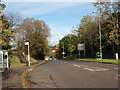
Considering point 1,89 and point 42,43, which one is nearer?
point 1,89

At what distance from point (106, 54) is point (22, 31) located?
1098 inches

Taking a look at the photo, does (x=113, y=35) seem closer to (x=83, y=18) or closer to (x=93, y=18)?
(x=93, y=18)

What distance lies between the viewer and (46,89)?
8141 mm

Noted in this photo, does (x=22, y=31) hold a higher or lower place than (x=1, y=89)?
higher

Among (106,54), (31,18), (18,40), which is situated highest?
(31,18)

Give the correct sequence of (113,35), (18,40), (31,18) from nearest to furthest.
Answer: (113,35)
(18,40)
(31,18)

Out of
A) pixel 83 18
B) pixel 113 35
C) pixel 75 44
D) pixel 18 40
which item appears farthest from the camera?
pixel 75 44

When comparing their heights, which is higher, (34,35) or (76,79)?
(34,35)

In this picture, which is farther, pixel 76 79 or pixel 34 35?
pixel 34 35

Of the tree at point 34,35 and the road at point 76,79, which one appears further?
the tree at point 34,35

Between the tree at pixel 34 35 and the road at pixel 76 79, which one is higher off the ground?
the tree at pixel 34 35

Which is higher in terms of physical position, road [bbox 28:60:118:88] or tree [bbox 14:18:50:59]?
tree [bbox 14:18:50:59]

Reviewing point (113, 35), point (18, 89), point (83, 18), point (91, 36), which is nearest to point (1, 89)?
point (18, 89)

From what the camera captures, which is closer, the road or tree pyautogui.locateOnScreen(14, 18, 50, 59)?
the road
